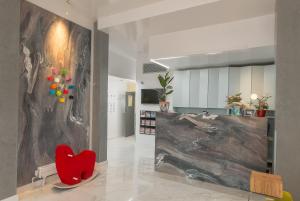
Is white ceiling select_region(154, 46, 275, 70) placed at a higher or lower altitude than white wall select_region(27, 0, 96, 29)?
lower

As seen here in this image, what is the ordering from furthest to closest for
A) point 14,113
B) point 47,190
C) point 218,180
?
point 218,180, point 47,190, point 14,113

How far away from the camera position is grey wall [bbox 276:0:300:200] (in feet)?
8.65

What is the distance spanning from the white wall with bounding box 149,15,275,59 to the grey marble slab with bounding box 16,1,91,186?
1.83m

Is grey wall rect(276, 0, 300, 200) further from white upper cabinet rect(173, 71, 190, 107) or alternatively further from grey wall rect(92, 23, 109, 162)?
white upper cabinet rect(173, 71, 190, 107)

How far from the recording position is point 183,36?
4.71 metres

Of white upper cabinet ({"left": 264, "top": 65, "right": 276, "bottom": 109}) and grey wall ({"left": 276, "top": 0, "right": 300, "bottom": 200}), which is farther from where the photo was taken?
white upper cabinet ({"left": 264, "top": 65, "right": 276, "bottom": 109})

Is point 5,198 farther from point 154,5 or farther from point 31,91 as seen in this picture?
point 154,5

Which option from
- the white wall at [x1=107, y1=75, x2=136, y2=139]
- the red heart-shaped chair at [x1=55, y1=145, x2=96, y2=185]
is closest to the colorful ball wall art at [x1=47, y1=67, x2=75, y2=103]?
the red heart-shaped chair at [x1=55, y1=145, x2=96, y2=185]

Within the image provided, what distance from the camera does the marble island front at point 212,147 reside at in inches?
134

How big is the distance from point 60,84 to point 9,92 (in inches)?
41.5

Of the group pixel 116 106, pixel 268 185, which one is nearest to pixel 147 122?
pixel 116 106

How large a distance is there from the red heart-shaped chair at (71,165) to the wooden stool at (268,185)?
9.12ft

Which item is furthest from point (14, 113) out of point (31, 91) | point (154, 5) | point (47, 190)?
point (154, 5)

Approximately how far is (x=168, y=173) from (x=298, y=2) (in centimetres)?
363
